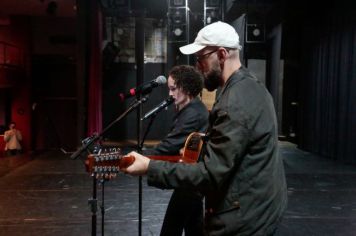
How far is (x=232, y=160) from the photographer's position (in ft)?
4.63

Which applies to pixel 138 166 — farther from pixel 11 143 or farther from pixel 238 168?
pixel 11 143

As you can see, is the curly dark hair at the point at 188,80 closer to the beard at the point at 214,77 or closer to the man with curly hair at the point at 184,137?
the man with curly hair at the point at 184,137

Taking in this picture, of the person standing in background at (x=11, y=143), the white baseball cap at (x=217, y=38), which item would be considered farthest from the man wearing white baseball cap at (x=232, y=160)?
the person standing in background at (x=11, y=143)

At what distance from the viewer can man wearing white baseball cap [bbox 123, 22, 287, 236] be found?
4.66ft

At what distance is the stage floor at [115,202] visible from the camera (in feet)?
12.5

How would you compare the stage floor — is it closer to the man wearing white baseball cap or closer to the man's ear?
the man wearing white baseball cap

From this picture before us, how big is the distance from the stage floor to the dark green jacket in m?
1.93

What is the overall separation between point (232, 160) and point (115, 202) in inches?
136

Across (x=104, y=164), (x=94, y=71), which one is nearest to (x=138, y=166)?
(x=104, y=164)

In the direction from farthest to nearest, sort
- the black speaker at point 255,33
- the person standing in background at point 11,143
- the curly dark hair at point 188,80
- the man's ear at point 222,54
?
the person standing in background at point 11,143
the black speaker at point 255,33
the curly dark hair at point 188,80
the man's ear at point 222,54

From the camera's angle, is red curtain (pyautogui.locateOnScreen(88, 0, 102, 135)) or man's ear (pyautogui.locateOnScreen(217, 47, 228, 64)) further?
red curtain (pyautogui.locateOnScreen(88, 0, 102, 135))

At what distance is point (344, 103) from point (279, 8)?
2.79m

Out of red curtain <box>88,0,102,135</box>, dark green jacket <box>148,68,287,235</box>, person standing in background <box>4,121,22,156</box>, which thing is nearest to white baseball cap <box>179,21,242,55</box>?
dark green jacket <box>148,68,287,235</box>

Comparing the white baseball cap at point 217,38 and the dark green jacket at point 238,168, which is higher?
the white baseball cap at point 217,38
